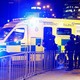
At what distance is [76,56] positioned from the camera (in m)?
14.7

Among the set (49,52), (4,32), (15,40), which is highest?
(4,32)

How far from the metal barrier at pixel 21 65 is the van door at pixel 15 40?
7.29 feet

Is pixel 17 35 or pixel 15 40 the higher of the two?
pixel 17 35

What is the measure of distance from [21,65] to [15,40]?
434cm

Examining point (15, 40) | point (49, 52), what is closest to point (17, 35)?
point (15, 40)

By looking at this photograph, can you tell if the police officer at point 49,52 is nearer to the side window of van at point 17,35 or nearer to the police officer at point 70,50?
the police officer at point 70,50

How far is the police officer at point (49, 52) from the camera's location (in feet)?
44.9

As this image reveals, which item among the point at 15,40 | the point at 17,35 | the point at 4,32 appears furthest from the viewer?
the point at 4,32

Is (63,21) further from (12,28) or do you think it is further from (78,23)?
(12,28)

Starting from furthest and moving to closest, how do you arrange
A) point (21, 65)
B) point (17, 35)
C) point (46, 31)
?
point (46, 31) → point (17, 35) → point (21, 65)

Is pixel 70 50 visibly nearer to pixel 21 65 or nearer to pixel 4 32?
pixel 4 32

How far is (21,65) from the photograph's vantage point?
37.3ft

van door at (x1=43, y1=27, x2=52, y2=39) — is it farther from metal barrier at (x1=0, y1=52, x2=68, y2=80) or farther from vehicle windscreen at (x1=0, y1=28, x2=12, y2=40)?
metal barrier at (x1=0, y1=52, x2=68, y2=80)

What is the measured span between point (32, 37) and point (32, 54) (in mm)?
3658
